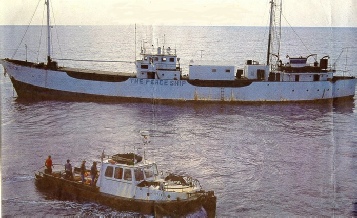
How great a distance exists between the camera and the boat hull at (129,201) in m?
20.2

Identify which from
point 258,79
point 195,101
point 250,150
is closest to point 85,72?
point 195,101

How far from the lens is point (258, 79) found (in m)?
51.9

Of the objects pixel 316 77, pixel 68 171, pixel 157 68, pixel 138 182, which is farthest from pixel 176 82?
pixel 138 182

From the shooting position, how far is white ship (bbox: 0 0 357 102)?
50.8 metres

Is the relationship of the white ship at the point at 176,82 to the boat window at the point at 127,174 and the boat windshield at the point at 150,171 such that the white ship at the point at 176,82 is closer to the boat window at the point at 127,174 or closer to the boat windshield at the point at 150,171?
the boat windshield at the point at 150,171

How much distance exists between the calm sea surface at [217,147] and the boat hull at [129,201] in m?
0.42

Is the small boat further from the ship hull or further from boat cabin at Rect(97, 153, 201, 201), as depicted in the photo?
the ship hull

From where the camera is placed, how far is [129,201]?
20.9 metres

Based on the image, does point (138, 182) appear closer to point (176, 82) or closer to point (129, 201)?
point (129, 201)

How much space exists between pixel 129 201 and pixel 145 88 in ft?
101

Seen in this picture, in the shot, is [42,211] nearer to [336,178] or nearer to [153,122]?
[336,178]

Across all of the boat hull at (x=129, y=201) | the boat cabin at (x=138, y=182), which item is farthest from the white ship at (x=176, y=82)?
the boat cabin at (x=138, y=182)

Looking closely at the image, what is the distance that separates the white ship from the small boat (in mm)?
28405

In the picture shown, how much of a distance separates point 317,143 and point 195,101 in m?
18.9
